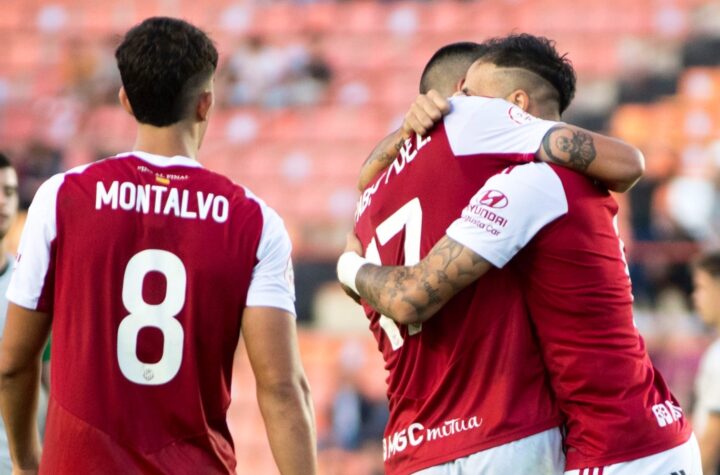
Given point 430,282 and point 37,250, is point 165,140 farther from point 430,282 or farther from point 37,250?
point 430,282

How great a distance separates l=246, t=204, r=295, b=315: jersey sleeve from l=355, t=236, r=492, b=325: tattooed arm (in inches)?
11.6

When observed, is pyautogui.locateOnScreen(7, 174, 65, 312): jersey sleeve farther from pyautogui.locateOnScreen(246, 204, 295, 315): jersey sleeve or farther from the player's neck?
pyautogui.locateOnScreen(246, 204, 295, 315): jersey sleeve

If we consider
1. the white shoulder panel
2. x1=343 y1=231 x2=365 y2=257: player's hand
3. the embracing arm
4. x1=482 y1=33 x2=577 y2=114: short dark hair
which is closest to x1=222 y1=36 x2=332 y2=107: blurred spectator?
the embracing arm

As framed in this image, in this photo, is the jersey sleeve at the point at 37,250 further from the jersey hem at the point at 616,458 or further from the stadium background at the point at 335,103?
the stadium background at the point at 335,103

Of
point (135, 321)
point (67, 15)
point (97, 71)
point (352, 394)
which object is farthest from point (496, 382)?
point (67, 15)

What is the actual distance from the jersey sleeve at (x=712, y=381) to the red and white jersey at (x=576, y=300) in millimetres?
2563

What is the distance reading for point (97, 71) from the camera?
13.8 meters

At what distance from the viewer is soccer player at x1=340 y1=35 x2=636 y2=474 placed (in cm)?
324

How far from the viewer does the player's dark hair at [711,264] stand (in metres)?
6.26

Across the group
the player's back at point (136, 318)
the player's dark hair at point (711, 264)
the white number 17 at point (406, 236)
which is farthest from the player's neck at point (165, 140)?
the player's dark hair at point (711, 264)

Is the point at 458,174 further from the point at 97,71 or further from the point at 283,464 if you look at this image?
the point at 97,71

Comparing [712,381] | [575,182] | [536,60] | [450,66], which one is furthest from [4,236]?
[712,381]

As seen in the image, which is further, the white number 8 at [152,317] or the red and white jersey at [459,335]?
the red and white jersey at [459,335]

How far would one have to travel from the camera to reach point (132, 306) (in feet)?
10.0
